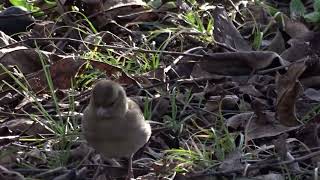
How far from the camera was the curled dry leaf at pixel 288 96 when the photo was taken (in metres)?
4.89

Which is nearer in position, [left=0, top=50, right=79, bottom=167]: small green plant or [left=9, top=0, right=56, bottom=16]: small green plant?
[left=0, top=50, right=79, bottom=167]: small green plant

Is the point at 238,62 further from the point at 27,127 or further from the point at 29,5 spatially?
the point at 29,5

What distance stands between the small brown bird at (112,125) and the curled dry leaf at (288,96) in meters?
0.88

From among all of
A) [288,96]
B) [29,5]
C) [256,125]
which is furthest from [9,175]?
[29,5]

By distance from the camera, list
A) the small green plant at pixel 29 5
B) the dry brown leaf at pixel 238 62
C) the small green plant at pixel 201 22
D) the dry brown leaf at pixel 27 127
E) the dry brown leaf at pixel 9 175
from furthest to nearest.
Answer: the small green plant at pixel 29 5
the small green plant at pixel 201 22
the dry brown leaf at pixel 238 62
the dry brown leaf at pixel 27 127
the dry brown leaf at pixel 9 175

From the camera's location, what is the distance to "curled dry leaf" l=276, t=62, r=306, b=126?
489 centimetres

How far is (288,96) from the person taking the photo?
4906 millimetres

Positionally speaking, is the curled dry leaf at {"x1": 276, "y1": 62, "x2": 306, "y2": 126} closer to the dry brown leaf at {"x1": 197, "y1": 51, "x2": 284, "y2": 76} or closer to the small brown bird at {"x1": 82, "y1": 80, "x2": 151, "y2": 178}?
the dry brown leaf at {"x1": 197, "y1": 51, "x2": 284, "y2": 76}

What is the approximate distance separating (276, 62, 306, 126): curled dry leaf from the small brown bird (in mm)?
876

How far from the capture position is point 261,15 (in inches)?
263

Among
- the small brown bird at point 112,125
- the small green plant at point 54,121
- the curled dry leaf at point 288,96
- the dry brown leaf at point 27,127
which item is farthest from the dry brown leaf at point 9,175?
the curled dry leaf at point 288,96

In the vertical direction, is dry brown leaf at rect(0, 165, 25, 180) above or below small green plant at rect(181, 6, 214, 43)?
below

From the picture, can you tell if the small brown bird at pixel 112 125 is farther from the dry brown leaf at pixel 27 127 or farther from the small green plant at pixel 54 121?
the dry brown leaf at pixel 27 127

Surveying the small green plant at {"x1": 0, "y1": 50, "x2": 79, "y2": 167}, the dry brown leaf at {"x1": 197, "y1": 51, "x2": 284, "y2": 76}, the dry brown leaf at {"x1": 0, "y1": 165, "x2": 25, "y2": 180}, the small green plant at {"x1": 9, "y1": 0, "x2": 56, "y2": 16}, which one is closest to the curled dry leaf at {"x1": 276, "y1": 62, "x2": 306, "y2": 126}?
the dry brown leaf at {"x1": 197, "y1": 51, "x2": 284, "y2": 76}
